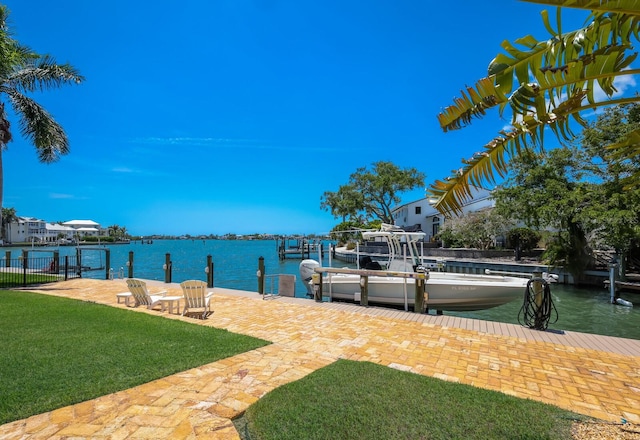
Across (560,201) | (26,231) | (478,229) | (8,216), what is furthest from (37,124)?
(26,231)

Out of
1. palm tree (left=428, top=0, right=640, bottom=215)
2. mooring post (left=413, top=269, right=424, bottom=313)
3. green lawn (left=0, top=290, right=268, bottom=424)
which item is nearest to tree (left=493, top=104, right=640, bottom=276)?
mooring post (left=413, top=269, right=424, bottom=313)

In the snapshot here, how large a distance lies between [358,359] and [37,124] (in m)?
15.2

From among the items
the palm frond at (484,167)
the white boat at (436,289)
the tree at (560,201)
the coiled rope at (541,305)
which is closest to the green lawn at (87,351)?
the palm frond at (484,167)

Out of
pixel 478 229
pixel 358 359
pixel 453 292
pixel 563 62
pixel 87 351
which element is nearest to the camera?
pixel 563 62

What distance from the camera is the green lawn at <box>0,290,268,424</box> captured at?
4.08 m

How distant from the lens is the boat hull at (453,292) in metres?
11.5

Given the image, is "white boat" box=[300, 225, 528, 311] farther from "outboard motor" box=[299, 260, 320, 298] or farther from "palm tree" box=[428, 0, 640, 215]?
"palm tree" box=[428, 0, 640, 215]

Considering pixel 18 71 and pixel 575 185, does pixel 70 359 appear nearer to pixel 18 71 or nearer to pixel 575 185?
pixel 18 71

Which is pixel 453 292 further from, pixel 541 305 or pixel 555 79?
pixel 555 79

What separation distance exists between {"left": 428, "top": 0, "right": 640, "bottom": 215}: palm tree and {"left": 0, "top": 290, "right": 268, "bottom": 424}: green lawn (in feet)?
15.9

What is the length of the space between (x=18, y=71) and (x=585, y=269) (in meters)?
29.8

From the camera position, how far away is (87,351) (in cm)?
548

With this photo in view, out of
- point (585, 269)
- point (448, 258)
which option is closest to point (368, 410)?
point (585, 269)

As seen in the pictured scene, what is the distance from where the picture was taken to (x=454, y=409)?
382cm
